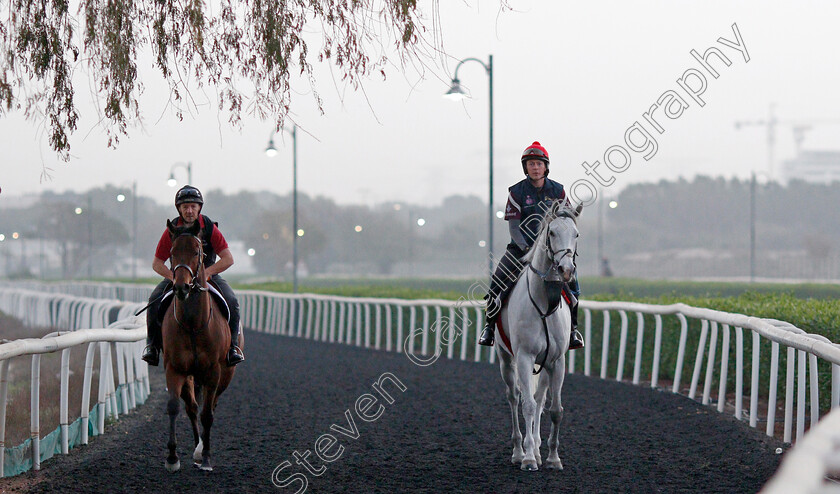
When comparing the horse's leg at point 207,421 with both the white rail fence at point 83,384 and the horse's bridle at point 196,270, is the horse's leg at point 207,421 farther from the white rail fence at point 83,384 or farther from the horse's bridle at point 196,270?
the white rail fence at point 83,384

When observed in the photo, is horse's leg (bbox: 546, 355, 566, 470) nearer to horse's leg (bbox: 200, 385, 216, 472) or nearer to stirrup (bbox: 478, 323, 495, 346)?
stirrup (bbox: 478, 323, 495, 346)

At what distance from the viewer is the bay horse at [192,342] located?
6662mm

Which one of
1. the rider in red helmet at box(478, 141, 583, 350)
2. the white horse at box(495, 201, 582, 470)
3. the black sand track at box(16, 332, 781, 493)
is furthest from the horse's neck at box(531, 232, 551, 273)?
the black sand track at box(16, 332, 781, 493)

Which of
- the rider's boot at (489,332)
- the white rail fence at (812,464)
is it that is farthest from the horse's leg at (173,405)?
the white rail fence at (812,464)

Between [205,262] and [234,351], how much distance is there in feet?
2.42

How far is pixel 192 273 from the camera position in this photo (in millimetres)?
6547

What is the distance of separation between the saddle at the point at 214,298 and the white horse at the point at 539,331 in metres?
2.22

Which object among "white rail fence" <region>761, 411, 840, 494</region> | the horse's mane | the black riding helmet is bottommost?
"white rail fence" <region>761, 411, 840, 494</region>

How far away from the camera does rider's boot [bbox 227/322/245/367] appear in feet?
24.0

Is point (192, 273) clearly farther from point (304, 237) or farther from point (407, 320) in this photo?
point (304, 237)

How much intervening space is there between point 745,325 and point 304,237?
9860 cm

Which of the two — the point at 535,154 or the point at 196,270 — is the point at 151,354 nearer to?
the point at 196,270

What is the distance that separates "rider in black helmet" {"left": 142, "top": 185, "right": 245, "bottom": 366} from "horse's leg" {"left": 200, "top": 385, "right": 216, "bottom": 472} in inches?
12.4

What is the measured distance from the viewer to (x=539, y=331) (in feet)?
23.0
